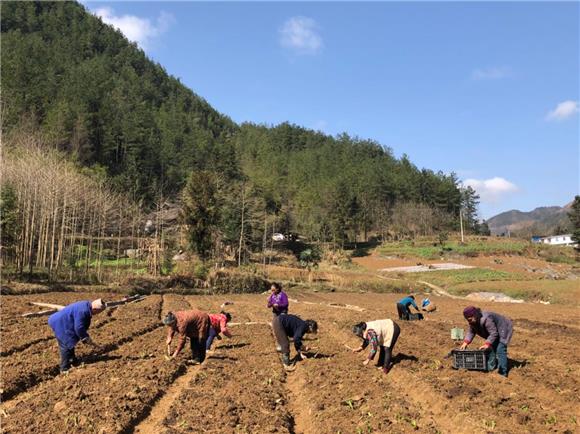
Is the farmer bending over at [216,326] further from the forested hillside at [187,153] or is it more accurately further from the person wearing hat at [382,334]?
the forested hillside at [187,153]

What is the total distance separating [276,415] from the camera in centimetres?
747

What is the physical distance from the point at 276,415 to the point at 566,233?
143442 millimetres

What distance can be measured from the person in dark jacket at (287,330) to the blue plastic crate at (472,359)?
3286 millimetres

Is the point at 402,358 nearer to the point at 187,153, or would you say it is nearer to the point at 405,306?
A: the point at 405,306

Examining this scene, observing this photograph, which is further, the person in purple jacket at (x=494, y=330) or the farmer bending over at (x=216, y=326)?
the farmer bending over at (x=216, y=326)

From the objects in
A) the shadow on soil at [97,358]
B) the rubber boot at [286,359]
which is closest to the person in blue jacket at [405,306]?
the rubber boot at [286,359]

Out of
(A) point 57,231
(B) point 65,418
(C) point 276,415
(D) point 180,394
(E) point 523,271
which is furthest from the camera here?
(E) point 523,271

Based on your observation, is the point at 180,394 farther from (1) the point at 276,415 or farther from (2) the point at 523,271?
(2) the point at 523,271

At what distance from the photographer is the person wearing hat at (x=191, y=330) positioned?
1052cm

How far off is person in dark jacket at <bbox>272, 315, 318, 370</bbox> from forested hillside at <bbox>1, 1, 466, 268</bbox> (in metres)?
35.9

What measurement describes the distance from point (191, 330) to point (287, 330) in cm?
220

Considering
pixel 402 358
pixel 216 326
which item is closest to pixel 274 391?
pixel 216 326

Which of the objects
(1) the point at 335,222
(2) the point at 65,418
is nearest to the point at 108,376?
(2) the point at 65,418

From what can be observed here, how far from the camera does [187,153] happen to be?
9825 cm
